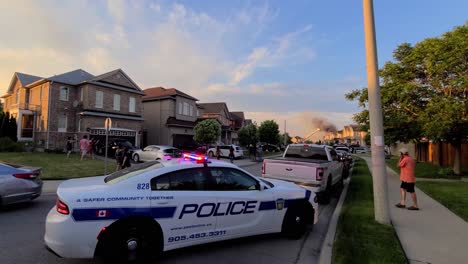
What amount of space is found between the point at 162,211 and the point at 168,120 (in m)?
28.8

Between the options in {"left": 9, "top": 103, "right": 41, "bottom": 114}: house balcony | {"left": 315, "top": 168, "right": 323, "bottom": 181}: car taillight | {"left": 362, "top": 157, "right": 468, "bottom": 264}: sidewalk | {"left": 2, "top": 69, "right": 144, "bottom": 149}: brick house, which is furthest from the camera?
{"left": 9, "top": 103, "right": 41, "bottom": 114}: house balcony

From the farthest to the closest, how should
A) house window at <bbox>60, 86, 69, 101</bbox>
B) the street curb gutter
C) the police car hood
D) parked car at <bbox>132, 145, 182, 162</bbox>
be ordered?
1. house window at <bbox>60, 86, 69, 101</bbox>
2. parked car at <bbox>132, 145, 182, 162</bbox>
3. the street curb gutter
4. the police car hood

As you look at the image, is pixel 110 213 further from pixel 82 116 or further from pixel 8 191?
pixel 82 116

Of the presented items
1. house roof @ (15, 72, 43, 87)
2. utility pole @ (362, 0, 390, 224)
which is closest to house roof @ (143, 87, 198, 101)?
house roof @ (15, 72, 43, 87)

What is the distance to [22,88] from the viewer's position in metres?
29.3

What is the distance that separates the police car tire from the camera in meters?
3.69

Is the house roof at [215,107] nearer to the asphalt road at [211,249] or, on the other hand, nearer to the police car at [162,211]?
the asphalt road at [211,249]

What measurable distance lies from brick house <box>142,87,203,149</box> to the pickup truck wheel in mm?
26325

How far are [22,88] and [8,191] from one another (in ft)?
95.1

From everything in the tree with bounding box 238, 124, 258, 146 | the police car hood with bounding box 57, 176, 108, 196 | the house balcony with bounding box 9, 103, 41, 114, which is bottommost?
the police car hood with bounding box 57, 176, 108, 196

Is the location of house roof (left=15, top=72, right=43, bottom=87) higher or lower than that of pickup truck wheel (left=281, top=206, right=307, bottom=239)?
higher

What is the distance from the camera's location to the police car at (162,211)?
355 cm

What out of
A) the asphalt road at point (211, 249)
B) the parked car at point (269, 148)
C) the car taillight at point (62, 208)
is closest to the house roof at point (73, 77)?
the asphalt road at point (211, 249)

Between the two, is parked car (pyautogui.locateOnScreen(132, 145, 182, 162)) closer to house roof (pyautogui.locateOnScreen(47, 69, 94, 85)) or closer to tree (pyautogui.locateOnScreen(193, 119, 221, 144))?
tree (pyautogui.locateOnScreen(193, 119, 221, 144))
